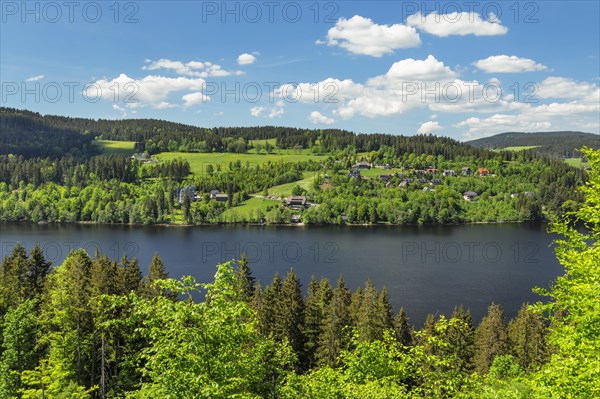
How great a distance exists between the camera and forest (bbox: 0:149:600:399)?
31.4 feet

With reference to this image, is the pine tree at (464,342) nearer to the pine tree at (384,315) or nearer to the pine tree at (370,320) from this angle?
the pine tree at (384,315)

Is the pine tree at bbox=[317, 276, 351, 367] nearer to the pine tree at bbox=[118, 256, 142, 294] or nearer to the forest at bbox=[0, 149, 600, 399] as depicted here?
the forest at bbox=[0, 149, 600, 399]

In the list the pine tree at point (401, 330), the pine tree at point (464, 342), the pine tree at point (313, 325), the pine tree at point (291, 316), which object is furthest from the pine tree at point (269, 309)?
the pine tree at point (464, 342)

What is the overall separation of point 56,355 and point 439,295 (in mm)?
62842

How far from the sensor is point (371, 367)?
544 inches

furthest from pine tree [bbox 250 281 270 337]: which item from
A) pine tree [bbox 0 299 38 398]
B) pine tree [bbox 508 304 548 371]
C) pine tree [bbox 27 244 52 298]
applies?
pine tree [bbox 508 304 548 371]

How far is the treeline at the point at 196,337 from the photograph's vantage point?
9562mm

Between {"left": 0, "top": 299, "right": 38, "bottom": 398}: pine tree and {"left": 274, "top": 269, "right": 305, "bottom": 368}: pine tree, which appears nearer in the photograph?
{"left": 0, "top": 299, "right": 38, "bottom": 398}: pine tree

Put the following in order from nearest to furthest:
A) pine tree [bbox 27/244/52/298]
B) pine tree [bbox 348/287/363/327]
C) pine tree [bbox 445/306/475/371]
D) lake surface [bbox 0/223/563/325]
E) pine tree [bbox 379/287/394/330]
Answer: pine tree [bbox 379/287/394/330], pine tree [bbox 445/306/475/371], pine tree [bbox 348/287/363/327], pine tree [bbox 27/244/52/298], lake surface [bbox 0/223/563/325]

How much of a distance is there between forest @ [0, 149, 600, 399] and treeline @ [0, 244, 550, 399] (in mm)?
80

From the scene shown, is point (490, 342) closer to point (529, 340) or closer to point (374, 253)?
point (529, 340)

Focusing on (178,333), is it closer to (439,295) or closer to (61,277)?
(61,277)

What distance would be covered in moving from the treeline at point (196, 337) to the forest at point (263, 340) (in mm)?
80

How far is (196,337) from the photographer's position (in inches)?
362
